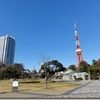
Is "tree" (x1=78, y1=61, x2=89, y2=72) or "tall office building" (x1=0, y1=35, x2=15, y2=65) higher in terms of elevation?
"tall office building" (x1=0, y1=35, x2=15, y2=65)

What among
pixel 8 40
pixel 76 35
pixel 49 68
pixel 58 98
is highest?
pixel 8 40

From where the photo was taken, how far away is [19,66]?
2724 inches

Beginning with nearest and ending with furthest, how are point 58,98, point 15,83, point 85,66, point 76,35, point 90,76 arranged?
point 58,98, point 15,83, point 90,76, point 85,66, point 76,35

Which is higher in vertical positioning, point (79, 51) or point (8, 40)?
point (8, 40)

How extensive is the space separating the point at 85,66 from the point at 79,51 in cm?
1360

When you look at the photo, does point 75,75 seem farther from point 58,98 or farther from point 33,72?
point 58,98

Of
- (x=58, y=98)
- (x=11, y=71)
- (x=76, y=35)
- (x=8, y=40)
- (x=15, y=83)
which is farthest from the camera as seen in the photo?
(x=8, y=40)

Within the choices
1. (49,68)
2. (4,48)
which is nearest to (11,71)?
(49,68)

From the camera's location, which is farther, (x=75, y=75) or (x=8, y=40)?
(x=8, y=40)

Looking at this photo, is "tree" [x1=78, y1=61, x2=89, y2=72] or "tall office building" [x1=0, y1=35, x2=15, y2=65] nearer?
"tree" [x1=78, y1=61, x2=89, y2=72]

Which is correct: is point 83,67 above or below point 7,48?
below

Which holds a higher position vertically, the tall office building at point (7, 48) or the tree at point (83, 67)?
the tall office building at point (7, 48)

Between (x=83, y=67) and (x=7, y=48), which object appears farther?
(x=7, y=48)

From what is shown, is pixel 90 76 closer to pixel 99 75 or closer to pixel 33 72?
pixel 99 75
